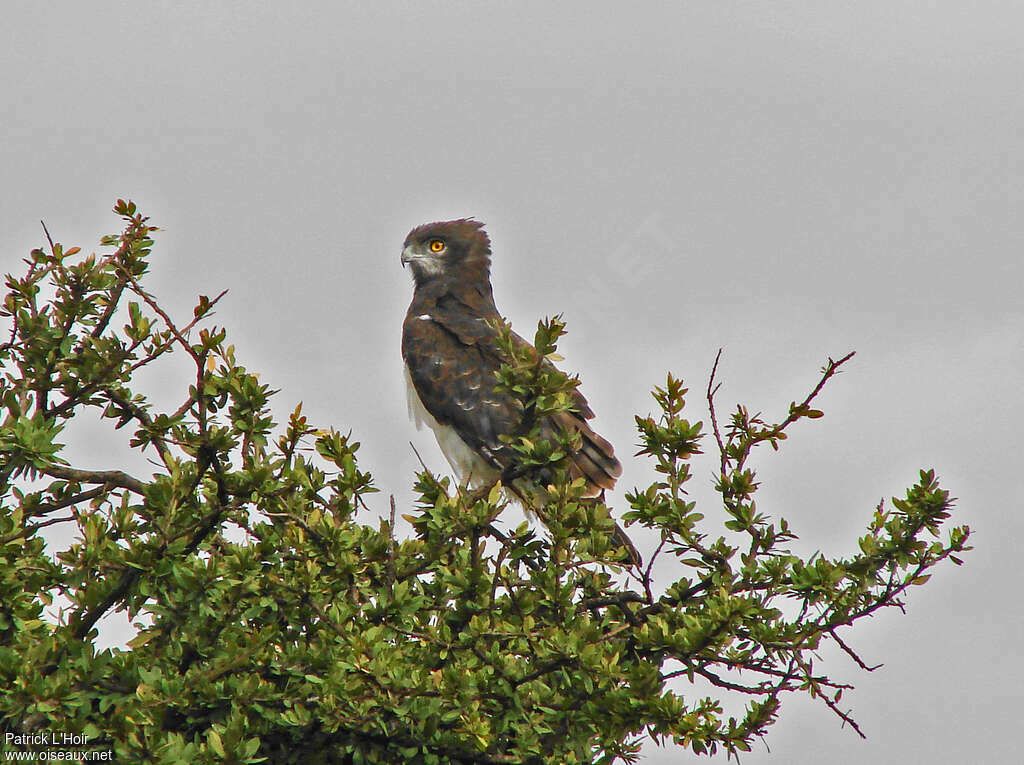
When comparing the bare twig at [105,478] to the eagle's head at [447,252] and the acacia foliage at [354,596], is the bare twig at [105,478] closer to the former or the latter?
the acacia foliage at [354,596]

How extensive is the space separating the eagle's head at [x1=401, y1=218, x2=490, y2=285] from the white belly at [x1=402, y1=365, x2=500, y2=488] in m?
1.37

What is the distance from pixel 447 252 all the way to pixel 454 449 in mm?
2406

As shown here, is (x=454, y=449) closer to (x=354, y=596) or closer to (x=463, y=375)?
(x=463, y=375)

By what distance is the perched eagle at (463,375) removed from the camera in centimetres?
1026

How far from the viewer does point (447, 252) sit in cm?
1245

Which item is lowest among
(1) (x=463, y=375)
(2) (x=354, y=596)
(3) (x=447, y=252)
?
(2) (x=354, y=596)

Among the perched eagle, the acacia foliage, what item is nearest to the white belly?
the perched eagle

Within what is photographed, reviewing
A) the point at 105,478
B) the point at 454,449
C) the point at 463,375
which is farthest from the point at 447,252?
the point at 105,478

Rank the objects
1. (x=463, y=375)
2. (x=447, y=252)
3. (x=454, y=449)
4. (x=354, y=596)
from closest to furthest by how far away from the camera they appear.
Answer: (x=354, y=596) → (x=463, y=375) → (x=454, y=449) → (x=447, y=252)

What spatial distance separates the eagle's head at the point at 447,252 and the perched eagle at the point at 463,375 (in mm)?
11

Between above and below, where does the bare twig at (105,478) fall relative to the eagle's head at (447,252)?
below

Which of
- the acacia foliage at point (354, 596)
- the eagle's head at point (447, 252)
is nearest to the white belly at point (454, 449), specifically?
the eagle's head at point (447, 252)

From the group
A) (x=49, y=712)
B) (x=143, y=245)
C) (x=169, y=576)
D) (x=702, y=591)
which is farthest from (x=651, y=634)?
(x=143, y=245)

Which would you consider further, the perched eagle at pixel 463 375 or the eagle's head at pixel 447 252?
the eagle's head at pixel 447 252
